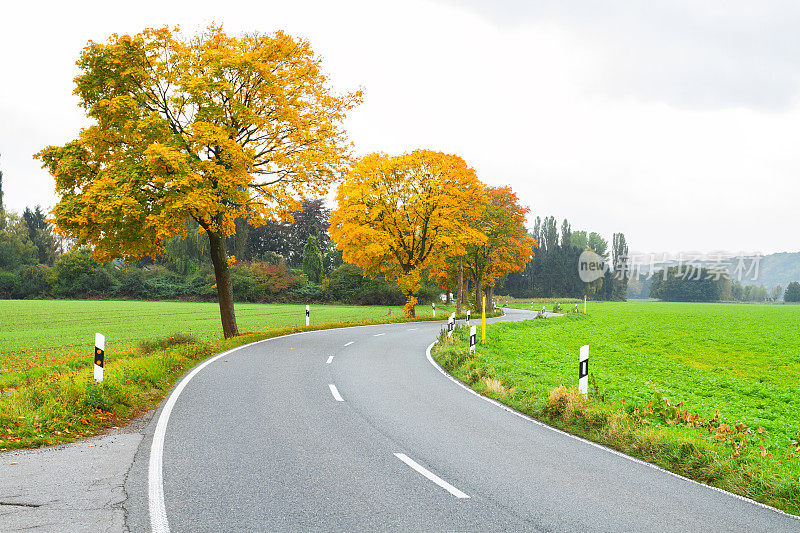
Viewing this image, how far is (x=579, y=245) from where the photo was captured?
124 metres

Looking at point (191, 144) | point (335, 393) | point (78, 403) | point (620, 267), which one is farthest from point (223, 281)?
point (620, 267)

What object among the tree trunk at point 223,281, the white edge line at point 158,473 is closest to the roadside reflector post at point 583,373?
the white edge line at point 158,473

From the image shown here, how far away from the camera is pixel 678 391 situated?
12867 millimetres

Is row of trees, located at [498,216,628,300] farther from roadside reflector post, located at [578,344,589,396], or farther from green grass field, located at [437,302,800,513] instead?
roadside reflector post, located at [578,344,589,396]

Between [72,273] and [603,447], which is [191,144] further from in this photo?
[72,273]

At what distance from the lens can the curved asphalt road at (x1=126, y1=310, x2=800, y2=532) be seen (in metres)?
4.50

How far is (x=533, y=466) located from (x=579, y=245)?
12459 cm

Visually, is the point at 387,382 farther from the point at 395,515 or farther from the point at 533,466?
the point at 395,515

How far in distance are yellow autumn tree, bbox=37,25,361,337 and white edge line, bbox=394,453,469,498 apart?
11820 mm

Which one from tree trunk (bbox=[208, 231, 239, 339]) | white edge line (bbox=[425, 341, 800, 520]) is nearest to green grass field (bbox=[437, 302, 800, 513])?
white edge line (bbox=[425, 341, 800, 520])

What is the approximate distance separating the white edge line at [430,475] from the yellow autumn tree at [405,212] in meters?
28.2

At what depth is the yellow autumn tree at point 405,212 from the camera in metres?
35.2

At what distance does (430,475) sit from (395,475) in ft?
1.21

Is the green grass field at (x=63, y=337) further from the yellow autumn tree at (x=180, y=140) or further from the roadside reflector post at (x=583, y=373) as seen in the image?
the roadside reflector post at (x=583, y=373)
